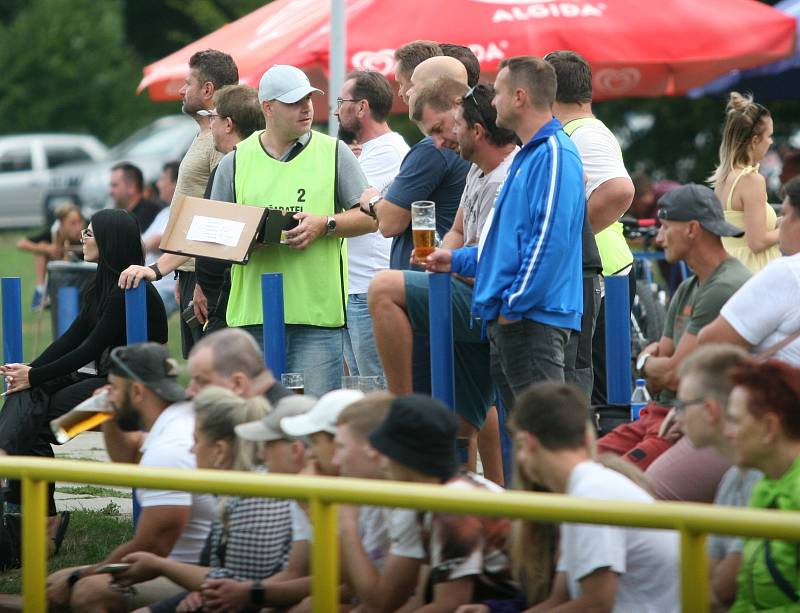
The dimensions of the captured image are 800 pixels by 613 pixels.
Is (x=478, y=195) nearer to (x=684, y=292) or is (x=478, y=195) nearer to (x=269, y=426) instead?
(x=684, y=292)

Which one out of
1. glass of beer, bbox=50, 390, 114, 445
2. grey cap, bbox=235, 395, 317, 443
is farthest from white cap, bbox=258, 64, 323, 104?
grey cap, bbox=235, 395, 317, 443

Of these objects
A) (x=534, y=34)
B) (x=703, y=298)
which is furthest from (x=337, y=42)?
(x=703, y=298)

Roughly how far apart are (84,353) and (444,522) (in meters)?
3.47

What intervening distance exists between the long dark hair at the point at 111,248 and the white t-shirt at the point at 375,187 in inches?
43.1

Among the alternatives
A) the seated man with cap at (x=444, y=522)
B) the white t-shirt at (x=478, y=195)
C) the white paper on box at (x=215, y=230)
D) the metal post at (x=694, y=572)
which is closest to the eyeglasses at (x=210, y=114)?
the white paper on box at (x=215, y=230)

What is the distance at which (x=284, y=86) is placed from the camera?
6.62 metres

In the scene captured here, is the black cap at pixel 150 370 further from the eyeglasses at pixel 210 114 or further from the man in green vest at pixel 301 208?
the eyeglasses at pixel 210 114

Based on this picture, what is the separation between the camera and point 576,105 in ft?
23.1

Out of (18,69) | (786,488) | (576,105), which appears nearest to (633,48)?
(576,105)

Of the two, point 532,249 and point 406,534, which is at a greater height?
point 532,249

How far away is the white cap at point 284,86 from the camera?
21.7 feet

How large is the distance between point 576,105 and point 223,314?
77.7 inches

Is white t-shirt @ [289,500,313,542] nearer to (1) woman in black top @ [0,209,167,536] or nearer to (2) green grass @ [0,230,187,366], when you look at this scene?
(1) woman in black top @ [0,209,167,536]

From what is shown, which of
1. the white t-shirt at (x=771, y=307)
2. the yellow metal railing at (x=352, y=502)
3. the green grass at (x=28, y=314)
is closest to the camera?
the yellow metal railing at (x=352, y=502)
